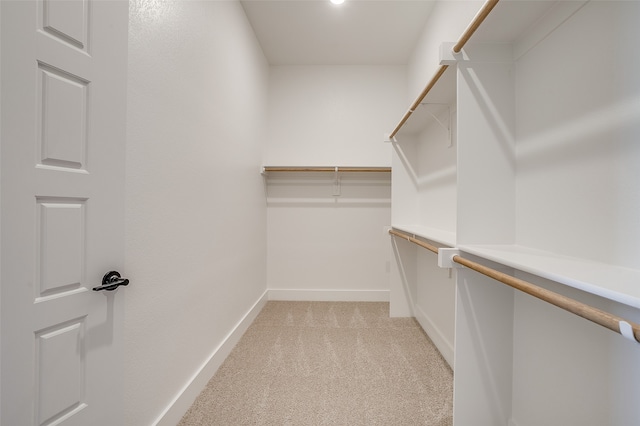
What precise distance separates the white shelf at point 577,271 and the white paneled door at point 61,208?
1.33 m

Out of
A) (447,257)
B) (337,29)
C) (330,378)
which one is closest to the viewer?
(447,257)

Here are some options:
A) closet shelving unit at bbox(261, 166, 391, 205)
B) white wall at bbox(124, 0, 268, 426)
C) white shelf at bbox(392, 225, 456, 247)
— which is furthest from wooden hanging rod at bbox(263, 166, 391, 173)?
white shelf at bbox(392, 225, 456, 247)

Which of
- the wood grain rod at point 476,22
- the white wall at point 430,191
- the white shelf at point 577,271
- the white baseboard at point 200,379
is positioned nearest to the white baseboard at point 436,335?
the white wall at point 430,191

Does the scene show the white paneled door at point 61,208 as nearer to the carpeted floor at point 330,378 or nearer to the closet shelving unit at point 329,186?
the carpeted floor at point 330,378

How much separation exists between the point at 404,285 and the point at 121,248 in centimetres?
240

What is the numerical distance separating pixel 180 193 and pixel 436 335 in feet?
6.86

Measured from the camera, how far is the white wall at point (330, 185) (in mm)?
3244

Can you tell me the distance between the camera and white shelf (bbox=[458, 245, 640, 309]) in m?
0.54

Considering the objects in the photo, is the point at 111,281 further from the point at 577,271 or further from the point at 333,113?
the point at 333,113

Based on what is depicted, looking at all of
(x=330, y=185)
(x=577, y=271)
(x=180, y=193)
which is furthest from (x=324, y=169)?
(x=577, y=271)

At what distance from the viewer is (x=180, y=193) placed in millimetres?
1423

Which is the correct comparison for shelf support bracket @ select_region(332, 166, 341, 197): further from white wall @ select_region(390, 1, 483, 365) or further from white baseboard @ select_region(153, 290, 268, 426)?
white baseboard @ select_region(153, 290, 268, 426)

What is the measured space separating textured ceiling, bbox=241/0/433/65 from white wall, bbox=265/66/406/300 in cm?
20

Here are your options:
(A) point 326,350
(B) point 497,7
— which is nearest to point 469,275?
(B) point 497,7
